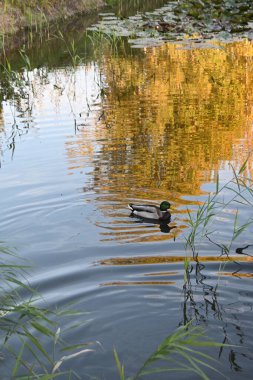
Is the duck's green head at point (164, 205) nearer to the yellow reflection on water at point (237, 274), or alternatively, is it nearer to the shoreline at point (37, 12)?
the yellow reflection on water at point (237, 274)

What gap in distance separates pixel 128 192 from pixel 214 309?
10.5ft

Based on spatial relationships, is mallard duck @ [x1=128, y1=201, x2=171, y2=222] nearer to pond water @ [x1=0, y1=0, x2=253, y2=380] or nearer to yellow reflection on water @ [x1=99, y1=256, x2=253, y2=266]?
pond water @ [x1=0, y1=0, x2=253, y2=380]

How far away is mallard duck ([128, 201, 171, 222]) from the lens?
24.1ft

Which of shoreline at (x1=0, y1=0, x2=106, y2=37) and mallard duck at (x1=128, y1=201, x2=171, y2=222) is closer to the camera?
mallard duck at (x1=128, y1=201, x2=171, y2=222)

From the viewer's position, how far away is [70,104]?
506 inches

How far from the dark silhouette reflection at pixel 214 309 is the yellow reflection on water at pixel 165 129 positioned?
1.28 metres

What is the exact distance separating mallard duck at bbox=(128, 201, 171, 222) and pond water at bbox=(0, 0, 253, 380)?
0.11 metres

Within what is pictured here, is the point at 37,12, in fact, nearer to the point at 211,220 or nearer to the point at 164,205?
the point at 164,205

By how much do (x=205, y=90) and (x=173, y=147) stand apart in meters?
3.78

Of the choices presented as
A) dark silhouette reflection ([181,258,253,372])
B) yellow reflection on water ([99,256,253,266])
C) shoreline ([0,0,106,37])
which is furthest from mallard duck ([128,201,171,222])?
shoreline ([0,0,106,37])

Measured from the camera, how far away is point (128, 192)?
834 cm

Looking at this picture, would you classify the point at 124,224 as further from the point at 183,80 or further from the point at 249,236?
the point at 183,80

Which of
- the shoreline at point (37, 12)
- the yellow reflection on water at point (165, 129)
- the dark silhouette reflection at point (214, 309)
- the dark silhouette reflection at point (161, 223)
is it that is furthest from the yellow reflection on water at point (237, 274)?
the shoreline at point (37, 12)

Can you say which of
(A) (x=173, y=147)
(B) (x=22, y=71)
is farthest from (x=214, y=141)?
(B) (x=22, y=71)
